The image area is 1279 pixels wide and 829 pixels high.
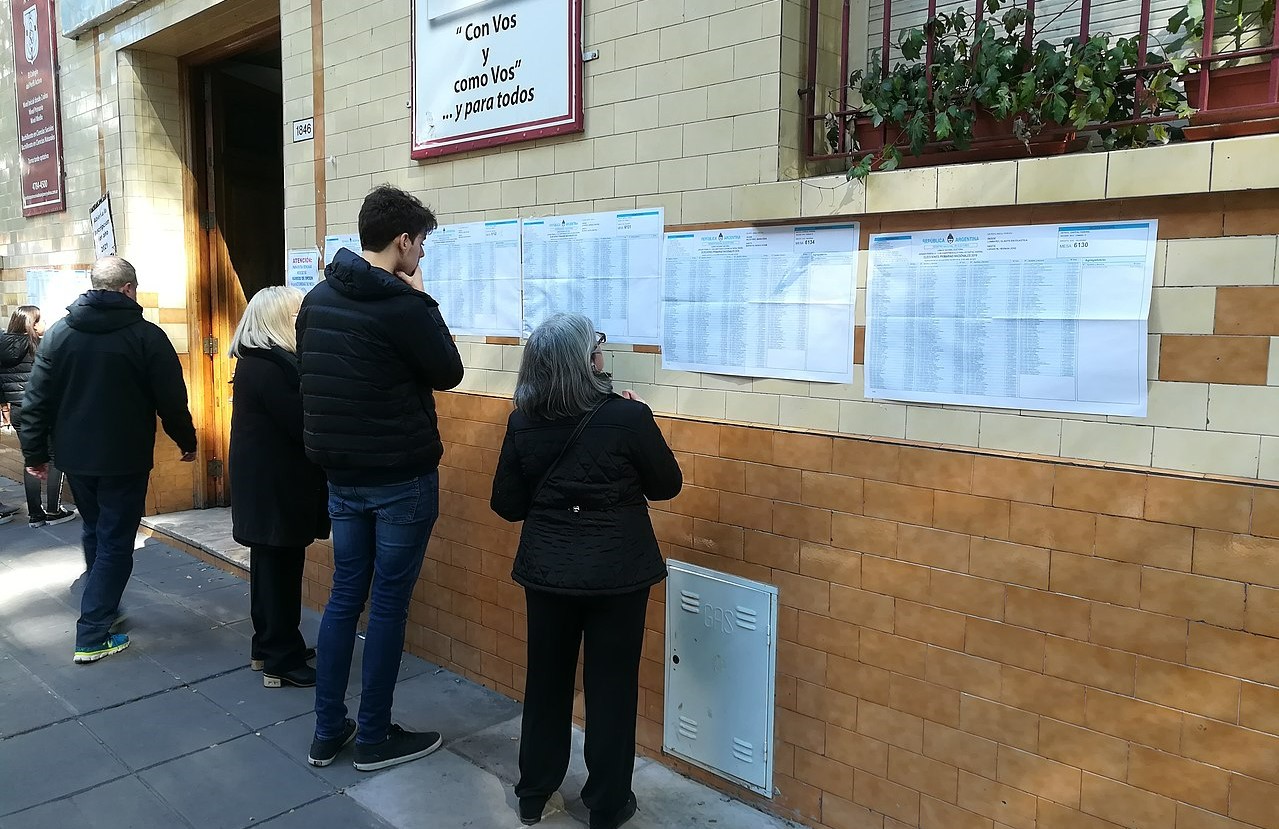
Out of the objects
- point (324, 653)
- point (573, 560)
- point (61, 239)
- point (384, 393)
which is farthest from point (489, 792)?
point (61, 239)

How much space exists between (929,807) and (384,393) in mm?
2323

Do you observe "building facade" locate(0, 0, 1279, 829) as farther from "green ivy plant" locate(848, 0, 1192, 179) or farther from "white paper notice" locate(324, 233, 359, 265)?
"white paper notice" locate(324, 233, 359, 265)

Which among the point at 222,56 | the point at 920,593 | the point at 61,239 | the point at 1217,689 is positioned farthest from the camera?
the point at 61,239

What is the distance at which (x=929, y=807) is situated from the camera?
9.33 feet

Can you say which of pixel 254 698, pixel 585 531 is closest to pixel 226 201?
pixel 254 698

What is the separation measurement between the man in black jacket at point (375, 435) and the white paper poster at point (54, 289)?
562 cm

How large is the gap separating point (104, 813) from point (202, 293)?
5.17 metres

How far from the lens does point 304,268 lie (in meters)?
5.25

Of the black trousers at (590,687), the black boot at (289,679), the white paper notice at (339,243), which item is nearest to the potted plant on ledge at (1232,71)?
the black trousers at (590,687)

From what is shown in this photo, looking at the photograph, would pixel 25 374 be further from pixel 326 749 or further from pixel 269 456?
pixel 326 749

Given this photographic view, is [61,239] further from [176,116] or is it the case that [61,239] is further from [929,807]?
[929,807]

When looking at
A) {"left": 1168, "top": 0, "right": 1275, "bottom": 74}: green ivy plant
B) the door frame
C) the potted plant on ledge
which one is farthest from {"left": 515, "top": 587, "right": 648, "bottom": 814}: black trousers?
the door frame

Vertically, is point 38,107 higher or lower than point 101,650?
higher

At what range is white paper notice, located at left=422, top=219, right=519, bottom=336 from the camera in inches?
161
